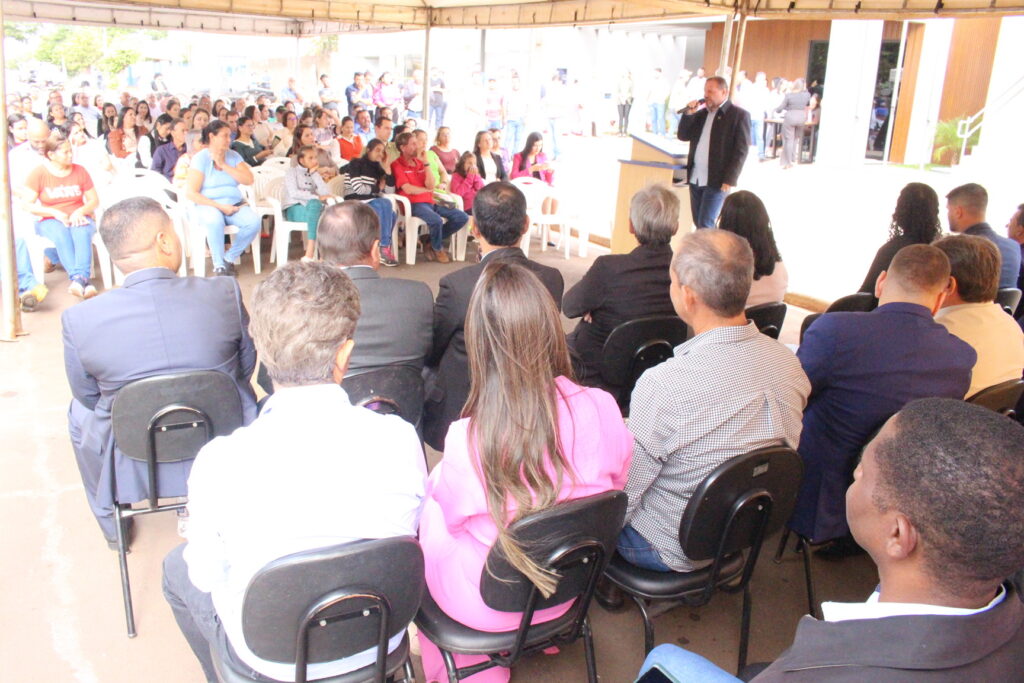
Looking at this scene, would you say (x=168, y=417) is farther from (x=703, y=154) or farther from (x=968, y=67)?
(x=968, y=67)

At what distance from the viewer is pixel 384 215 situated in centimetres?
681

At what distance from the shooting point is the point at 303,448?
1.33m

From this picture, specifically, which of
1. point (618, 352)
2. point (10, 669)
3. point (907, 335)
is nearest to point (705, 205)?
point (618, 352)

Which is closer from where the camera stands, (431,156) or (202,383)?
(202,383)

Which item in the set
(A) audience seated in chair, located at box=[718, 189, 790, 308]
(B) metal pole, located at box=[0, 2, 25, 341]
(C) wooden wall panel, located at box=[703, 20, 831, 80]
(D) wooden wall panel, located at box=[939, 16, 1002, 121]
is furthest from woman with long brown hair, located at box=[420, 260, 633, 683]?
(C) wooden wall panel, located at box=[703, 20, 831, 80]

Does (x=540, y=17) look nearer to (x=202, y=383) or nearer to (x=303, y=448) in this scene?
(x=202, y=383)

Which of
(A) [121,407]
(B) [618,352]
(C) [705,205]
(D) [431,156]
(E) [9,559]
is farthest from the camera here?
(D) [431,156]

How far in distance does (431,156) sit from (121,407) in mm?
5928

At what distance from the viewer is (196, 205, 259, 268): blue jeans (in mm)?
5914

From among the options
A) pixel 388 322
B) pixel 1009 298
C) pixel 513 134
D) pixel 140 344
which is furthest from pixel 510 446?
pixel 513 134

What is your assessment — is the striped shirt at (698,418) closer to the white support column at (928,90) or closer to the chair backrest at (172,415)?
the chair backrest at (172,415)

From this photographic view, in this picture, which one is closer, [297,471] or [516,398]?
[297,471]

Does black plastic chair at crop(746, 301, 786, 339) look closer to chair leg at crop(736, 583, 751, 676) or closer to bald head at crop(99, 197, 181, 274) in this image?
chair leg at crop(736, 583, 751, 676)

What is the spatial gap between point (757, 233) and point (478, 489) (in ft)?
7.59
